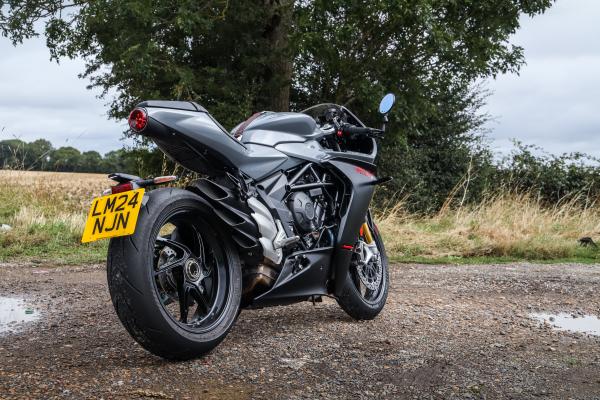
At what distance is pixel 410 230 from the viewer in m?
11.6

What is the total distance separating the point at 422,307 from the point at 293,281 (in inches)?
66.6

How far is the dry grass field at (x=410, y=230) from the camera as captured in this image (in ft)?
29.1

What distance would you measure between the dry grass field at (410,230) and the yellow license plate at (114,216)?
4.71m

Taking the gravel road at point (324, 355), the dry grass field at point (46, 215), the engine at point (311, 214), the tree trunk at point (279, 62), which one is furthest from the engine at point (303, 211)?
the tree trunk at point (279, 62)

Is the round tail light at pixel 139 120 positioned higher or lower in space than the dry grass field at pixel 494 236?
higher

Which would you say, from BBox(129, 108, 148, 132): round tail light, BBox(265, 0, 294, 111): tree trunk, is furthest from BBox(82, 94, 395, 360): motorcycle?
BBox(265, 0, 294, 111): tree trunk

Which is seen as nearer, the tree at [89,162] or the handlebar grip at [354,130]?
the handlebar grip at [354,130]

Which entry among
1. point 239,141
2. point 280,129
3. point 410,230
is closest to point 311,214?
point 280,129

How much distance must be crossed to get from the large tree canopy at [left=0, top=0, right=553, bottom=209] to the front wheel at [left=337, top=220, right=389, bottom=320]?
9242mm

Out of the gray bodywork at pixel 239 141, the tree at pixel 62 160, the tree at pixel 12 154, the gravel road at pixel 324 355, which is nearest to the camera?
the gravel road at pixel 324 355

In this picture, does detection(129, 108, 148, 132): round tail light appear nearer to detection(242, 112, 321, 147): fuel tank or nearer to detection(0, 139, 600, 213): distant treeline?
detection(242, 112, 321, 147): fuel tank

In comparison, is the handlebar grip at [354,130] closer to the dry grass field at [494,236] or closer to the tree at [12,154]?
the dry grass field at [494,236]

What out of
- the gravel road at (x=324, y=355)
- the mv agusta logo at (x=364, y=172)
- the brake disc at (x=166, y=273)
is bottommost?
the gravel road at (x=324, y=355)

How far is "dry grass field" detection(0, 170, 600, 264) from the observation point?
29.1ft
